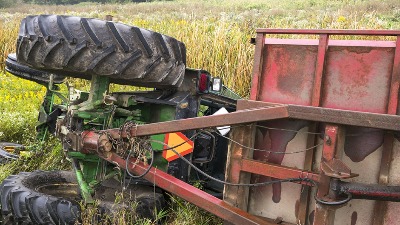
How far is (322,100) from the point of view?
301 cm

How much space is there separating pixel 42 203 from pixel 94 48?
1259 mm

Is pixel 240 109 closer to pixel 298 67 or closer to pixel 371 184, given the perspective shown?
pixel 298 67

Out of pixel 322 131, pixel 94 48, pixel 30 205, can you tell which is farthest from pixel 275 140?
pixel 30 205

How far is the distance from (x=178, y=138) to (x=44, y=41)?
1.28 m

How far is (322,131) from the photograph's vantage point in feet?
9.83

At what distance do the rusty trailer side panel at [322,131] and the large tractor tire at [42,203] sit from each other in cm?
100

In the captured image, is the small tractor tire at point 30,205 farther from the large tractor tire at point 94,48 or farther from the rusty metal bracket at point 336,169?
the rusty metal bracket at point 336,169

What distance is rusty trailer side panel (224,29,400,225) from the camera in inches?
111

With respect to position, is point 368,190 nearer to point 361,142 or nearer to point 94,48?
point 361,142

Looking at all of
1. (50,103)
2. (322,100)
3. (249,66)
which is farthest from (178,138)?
(249,66)

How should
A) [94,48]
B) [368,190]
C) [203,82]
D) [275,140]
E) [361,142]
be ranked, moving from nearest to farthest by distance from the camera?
[368,190], [361,142], [275,140], [94,48], [203,82]

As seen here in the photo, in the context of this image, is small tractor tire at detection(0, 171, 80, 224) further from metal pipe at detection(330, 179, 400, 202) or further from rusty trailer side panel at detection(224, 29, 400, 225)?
metal pipe at detection(330, 179, 400, 202)

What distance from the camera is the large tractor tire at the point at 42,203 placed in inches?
148

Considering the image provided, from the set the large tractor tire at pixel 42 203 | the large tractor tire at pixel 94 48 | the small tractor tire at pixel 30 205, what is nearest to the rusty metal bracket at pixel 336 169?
the large tractor tire at pixel 94 48
